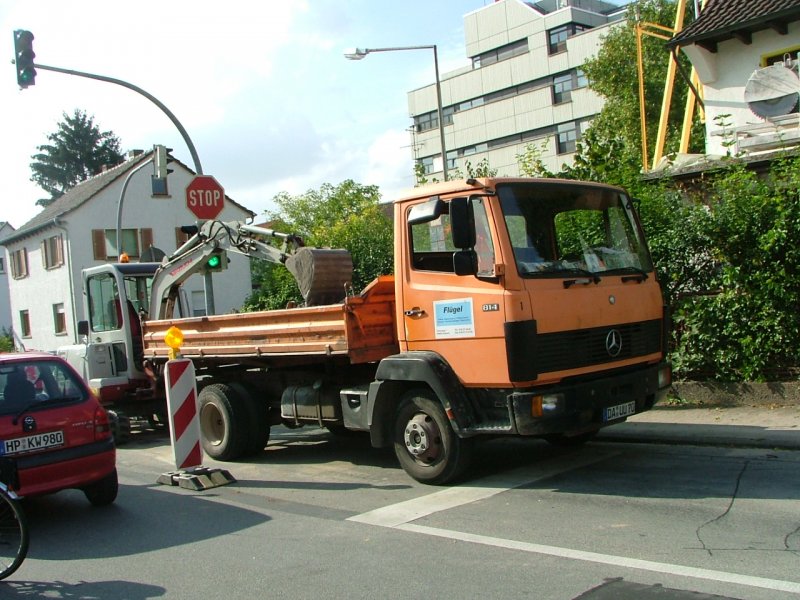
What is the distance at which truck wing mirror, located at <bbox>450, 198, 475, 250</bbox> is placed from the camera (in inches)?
279

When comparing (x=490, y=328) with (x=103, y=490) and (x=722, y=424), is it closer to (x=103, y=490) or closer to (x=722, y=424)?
(x=103, y=490)

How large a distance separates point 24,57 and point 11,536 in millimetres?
10798

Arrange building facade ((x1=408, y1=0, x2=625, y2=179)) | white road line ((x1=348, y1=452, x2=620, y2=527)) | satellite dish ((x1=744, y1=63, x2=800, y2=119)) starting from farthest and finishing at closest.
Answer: building facade ((x1=408, y1=0, x2=625, y2=179)) → satellite dish ((x1=744, y1=63, x2=800, y2=119)) → white road line ((x1=348, y1=452, x2=620, y2=527))

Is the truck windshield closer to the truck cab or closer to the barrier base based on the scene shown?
the barrier base

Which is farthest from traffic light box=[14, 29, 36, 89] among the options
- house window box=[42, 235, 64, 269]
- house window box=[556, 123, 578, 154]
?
house window box=[556, 123, 578, 154]

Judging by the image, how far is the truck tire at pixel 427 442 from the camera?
7.44 meters

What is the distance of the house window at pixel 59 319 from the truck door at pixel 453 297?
128 feet

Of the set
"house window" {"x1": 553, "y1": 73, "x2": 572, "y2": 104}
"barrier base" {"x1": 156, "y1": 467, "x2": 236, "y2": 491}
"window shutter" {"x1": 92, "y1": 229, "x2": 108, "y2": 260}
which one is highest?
"house window" {"x1": 553, "y1": 73, "x2": 572, "y2": 104}

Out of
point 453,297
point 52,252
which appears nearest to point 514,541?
point 453,297

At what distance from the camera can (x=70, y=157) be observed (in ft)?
213

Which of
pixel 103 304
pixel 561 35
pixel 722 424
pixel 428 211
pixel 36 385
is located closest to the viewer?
pixel 36 385

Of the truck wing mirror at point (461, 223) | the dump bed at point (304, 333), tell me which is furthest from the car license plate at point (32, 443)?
the truck wing mirror at point (461, 223)

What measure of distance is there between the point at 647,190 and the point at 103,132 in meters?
62.1

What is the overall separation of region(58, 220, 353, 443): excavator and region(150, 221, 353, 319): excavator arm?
0.04 ft
